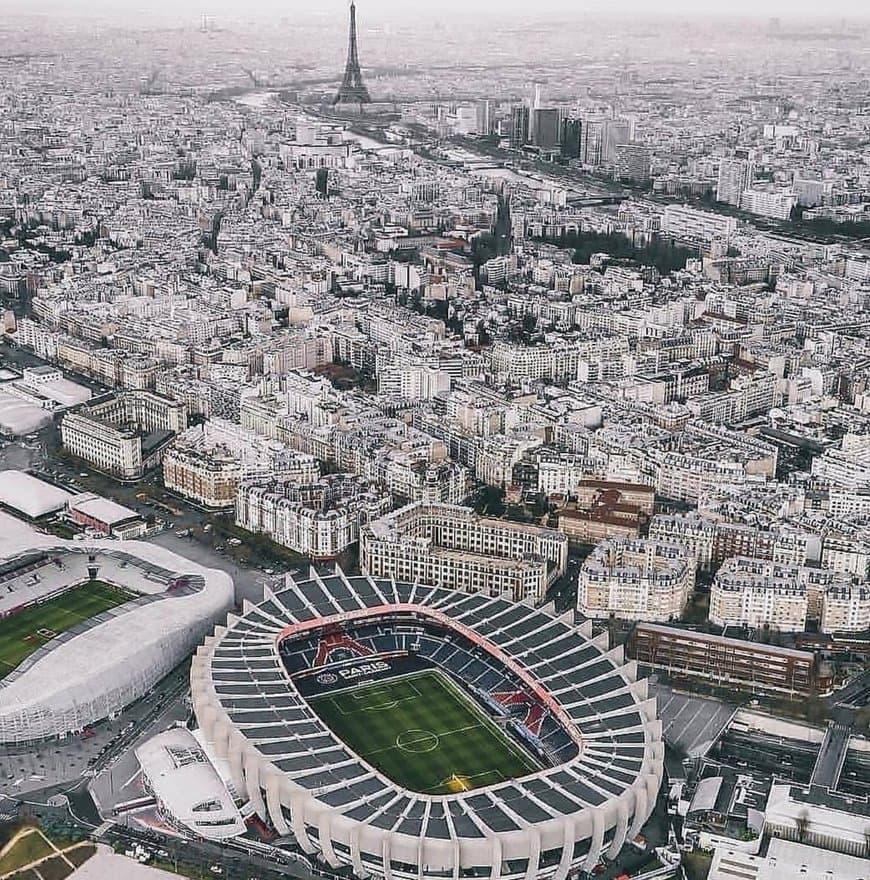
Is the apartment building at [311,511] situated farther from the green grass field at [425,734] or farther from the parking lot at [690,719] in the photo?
the parking lot at [690,719]

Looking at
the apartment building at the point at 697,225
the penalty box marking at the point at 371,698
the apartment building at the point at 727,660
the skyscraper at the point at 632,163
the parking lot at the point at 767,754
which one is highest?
the skyscraper at the point at 632,163

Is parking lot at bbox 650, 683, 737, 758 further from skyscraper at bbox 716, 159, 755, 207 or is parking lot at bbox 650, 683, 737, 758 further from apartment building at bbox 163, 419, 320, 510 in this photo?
skyscraper at bbox 716, 159, 755, 207

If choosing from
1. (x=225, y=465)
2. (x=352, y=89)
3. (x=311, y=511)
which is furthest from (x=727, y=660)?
(x=352, y=89)

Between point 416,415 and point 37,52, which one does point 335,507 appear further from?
point 37,52

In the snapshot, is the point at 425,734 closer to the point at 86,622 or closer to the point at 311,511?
the point at 86,622

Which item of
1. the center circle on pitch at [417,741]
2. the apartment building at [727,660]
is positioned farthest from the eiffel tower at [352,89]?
the center circle on pitch at [417,741]

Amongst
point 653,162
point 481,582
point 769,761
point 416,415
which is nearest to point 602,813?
point 769,761
